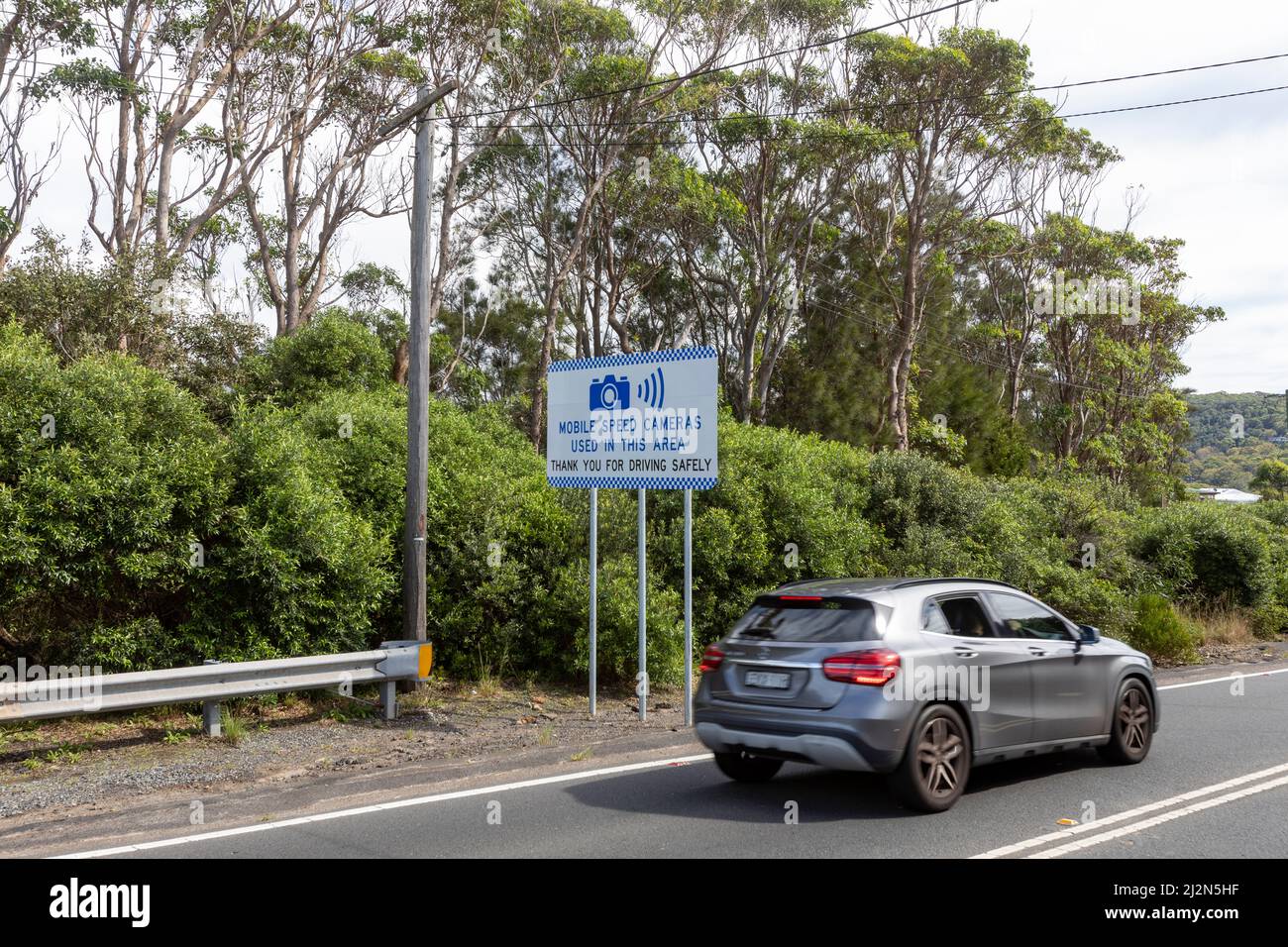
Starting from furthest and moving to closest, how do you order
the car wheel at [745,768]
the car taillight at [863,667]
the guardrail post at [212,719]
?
1. the guardrail post at [212,719]
2. the car wheel at [745,768]
3. the car taillight at [863,667]

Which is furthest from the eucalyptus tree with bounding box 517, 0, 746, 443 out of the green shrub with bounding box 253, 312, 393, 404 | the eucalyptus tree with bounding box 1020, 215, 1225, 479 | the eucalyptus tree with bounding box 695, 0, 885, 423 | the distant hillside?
the distant hillside

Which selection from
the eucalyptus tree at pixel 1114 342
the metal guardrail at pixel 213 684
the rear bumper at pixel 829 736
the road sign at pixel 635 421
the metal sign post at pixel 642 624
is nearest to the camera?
the rear bumper at pixel 829 736

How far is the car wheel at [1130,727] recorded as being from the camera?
9.01 meters

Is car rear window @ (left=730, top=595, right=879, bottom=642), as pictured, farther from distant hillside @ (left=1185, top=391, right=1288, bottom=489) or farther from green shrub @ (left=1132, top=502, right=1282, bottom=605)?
distant hillside @ (left=1185, top=391, right=1288, bottom=489)

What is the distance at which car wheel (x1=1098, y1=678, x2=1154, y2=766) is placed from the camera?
9.01 meters

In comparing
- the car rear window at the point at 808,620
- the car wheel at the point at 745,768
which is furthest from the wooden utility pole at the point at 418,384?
the car rear window at the point at 808,620

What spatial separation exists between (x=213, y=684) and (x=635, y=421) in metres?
4.84

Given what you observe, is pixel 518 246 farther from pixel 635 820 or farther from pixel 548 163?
pixel 635 820

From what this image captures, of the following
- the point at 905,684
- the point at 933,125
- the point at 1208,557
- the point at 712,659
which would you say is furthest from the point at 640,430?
the point at 933,125

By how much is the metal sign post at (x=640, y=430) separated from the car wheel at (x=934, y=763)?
3.89m

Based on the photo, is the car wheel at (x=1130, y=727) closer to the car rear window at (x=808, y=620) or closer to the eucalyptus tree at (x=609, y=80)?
the car rear window at (x=808, y=620)

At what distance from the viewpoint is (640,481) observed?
37.7ft
